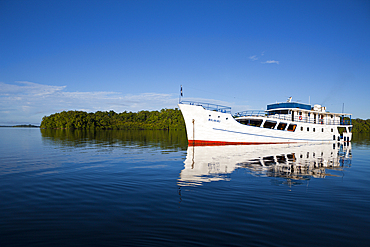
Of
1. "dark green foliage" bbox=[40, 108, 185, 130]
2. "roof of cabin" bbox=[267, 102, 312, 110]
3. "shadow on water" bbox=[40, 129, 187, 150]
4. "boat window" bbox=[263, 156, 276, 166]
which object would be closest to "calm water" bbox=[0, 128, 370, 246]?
"boat window" bbox=[263, 156, 276, 166]

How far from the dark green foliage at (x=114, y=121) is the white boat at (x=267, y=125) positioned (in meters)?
125

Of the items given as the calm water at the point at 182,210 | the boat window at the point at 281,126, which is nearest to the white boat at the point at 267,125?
the boat window at the point at 281,126

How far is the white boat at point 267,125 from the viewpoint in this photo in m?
36.6

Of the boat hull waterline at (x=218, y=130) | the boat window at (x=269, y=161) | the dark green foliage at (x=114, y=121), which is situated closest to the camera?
the boat window at (x=269, y=161)

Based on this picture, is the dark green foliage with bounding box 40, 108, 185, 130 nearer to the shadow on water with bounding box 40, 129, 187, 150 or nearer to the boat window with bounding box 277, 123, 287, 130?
the shadow on water with bounding box 40, 129, 187, 150

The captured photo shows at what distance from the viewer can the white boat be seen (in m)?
36.6

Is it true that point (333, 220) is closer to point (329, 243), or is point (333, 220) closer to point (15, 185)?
point (329, 243)

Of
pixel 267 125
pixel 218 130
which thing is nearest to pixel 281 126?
pixel 267 125

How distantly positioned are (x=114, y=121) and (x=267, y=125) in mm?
164205

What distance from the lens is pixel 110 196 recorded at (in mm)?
9516

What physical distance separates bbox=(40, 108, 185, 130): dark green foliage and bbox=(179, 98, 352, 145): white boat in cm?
12472

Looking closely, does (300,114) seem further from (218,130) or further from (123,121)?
(123,121)

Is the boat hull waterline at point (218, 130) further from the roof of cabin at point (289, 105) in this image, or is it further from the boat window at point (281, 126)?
the roof of cabin at point (289, 105)

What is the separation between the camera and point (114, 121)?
188250 millimetres
